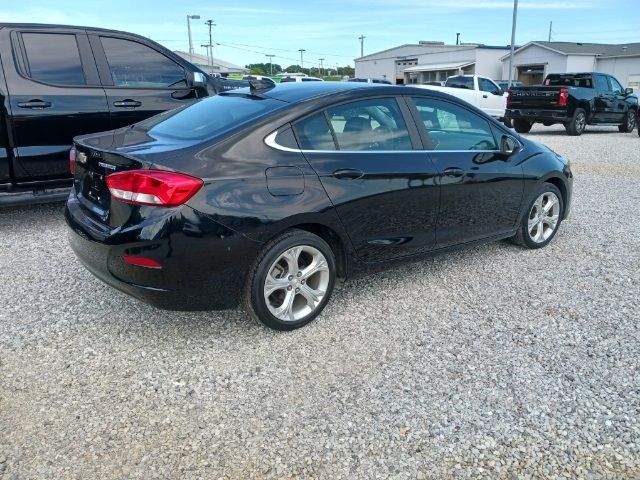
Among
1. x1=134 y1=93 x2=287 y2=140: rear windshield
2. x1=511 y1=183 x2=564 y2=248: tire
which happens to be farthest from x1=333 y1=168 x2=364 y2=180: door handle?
x1=511 y1=183 x2=564 y2=248: tire

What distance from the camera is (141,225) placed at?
3020 mm

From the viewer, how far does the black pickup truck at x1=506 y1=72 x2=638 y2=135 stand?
1620cm

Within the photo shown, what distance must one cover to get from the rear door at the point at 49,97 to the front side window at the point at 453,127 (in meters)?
3.42

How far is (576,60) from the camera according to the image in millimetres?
42500

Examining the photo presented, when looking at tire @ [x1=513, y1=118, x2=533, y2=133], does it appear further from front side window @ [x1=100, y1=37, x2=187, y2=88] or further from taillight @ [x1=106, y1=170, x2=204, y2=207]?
taillight @ [x1=106, y1=170, x2=204, y2=207]

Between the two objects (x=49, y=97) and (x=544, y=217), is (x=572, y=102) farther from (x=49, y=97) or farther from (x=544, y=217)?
(x=49, y=97)

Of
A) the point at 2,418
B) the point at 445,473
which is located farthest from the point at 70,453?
the point at 445,473

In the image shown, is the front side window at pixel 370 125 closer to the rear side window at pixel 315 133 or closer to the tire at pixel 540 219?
the rear side window at pixel 315 133

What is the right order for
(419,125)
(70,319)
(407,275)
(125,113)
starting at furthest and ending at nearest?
1. (125,113)
2. (407,275)
3. (419,125)
4. (70,319)

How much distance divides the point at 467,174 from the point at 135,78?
3846 mm

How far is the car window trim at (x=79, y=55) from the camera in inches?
209

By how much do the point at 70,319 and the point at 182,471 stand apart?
180 cm

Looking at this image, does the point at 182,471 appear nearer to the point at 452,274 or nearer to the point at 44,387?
the point at 44,387

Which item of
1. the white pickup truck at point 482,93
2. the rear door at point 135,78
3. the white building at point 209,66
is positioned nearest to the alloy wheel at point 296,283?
the rear door at point 135,78
